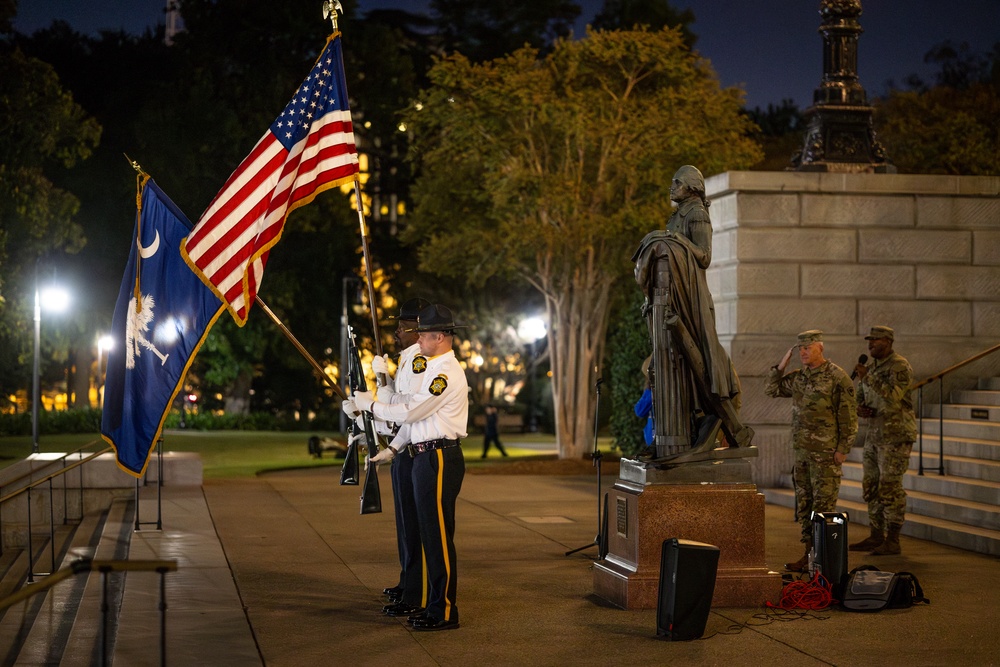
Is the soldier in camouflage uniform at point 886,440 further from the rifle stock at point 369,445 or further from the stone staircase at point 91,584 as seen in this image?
the stone staircase at point 91,584

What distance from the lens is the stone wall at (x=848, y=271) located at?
18.0 meters

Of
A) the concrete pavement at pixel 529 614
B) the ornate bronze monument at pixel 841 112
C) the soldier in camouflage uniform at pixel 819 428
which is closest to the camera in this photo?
the concrete pavement at pixel 529 614

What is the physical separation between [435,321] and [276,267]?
34789 mm

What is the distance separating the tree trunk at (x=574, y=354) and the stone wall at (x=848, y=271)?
1158 cm

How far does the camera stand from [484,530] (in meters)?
14.9

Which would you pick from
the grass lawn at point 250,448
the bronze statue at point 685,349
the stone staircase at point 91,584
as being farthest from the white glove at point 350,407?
the grass lawn at point 250,448

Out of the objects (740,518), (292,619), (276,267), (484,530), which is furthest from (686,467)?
(276,267)

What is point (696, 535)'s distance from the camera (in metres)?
9.52

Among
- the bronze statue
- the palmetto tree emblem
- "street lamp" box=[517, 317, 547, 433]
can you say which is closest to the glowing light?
"street lamp" box=[517, 317, 547, 433]

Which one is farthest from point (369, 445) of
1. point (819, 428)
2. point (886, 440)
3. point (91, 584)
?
point (886, 440)

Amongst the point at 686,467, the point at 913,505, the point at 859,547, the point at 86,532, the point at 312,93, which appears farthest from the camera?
the point at 86,532

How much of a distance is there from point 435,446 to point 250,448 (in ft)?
102

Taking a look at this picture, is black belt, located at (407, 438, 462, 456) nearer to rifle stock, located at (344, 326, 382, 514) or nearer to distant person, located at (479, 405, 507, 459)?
rifle stock, located at (344, 326, 382, 514)

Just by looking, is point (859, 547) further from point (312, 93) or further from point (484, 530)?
point (312, 93)
